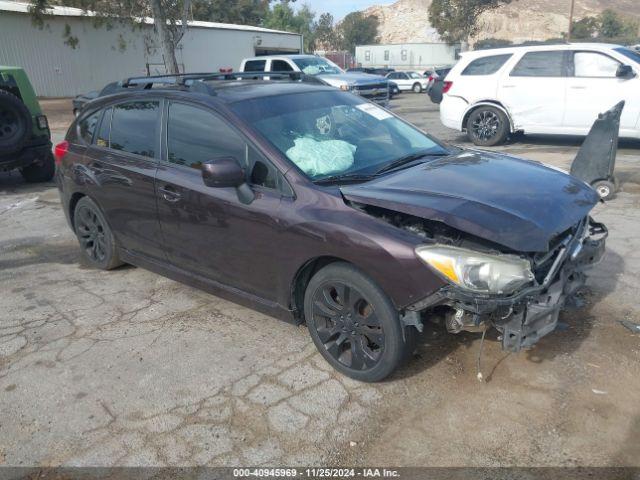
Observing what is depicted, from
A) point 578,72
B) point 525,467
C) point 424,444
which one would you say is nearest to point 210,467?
point 424,444

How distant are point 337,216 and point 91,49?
3005cm

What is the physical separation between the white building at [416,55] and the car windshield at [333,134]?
44.0 m

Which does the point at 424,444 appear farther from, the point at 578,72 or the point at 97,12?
the point at 97,12

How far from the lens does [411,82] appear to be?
102ft

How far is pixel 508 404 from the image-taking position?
2957mm

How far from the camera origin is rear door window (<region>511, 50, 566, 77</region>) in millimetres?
→ 9484

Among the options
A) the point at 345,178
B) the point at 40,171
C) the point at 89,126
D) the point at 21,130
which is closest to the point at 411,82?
the point at 40,171

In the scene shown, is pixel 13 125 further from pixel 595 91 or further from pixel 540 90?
pixel 595 91

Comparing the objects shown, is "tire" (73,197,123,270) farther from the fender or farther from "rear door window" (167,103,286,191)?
the fender

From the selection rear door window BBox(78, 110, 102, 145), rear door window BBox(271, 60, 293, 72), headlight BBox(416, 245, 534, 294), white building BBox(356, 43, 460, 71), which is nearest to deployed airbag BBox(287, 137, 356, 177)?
headlight BBox(416, 245, 534, 294)

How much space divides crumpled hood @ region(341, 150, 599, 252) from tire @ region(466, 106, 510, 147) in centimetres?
695

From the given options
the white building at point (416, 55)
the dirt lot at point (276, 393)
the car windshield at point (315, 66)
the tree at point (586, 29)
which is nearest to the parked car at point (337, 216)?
the dirt lot at point (276, 393)

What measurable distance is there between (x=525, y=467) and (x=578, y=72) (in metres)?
8.59

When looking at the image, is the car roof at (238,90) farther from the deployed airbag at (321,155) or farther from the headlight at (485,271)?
the headlight at (485,271)
